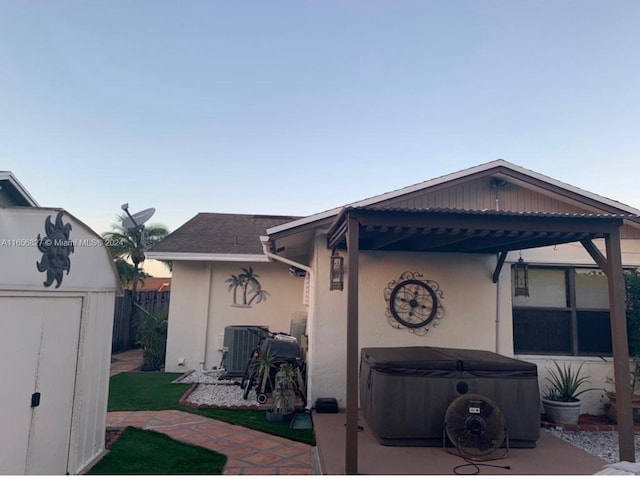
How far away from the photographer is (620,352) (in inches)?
170

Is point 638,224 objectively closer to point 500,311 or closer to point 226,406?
point 500,311

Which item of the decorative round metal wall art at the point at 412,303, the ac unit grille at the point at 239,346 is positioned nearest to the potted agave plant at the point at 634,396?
the decorative round metal wall art at the point at 412,303

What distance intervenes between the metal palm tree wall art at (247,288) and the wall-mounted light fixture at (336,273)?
4.13 metres

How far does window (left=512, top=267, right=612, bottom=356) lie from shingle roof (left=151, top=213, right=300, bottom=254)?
6.30 metres

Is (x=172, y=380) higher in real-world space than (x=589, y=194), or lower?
lower

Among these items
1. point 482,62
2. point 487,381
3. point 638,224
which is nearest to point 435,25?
point 482,62

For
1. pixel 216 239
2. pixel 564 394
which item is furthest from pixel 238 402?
pixel 564 394

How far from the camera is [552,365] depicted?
263 inches

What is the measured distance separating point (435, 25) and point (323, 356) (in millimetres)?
7130

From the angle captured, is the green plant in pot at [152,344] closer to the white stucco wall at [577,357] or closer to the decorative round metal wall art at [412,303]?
the decorative round metal wall art at [412,303]

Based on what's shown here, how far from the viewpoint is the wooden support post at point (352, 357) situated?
384 cm

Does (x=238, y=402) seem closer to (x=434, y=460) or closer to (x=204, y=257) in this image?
(x=434, y=460)

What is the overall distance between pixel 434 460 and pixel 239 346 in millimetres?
5611

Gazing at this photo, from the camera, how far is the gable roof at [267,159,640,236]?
594cm
